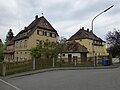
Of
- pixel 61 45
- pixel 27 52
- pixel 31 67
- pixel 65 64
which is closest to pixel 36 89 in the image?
pixel 31 67

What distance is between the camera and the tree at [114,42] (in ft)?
198

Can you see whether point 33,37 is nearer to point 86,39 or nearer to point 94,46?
point 86,39

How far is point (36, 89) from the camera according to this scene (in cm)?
1268

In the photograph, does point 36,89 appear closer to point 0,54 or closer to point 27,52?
point 27,52

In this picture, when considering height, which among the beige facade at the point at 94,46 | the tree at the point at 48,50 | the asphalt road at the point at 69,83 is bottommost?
the asphalt road at the point at 69,83

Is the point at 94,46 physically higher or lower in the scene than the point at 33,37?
lower

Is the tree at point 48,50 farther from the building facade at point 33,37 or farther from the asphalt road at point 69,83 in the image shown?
the asphalt road at point 69,83

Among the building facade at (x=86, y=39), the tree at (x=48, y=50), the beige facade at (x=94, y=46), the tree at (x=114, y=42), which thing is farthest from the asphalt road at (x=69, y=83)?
the beige facade at (x=94, y=46)

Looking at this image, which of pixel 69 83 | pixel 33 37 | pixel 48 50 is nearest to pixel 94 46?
pixel 33 37

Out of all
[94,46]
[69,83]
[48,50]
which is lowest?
[69,83]

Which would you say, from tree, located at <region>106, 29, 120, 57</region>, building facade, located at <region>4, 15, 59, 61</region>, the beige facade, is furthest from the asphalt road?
the beige facade

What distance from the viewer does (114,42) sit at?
206 ft

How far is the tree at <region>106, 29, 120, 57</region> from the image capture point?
60.5 metres

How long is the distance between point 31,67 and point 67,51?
27453mm
